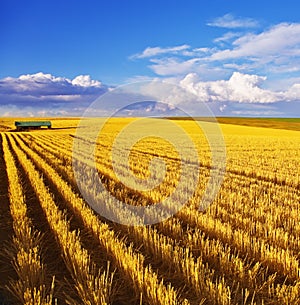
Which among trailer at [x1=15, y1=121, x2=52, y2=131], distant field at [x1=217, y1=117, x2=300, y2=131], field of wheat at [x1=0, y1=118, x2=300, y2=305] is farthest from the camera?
distant field at [x1=217, y1=117, x2=300, y2=131]

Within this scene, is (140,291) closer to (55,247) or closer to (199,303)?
(199,303)

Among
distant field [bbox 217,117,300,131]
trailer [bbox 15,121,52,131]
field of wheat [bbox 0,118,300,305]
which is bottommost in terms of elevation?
field of wheat [bbox 0,118,300,305]

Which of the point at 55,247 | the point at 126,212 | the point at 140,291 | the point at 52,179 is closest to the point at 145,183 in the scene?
the point at 52,179

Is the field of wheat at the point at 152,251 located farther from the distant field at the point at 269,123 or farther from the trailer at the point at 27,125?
the distant field at the point at 269,123

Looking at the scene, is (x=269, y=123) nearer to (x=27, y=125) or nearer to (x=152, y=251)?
(x=27, y=125)

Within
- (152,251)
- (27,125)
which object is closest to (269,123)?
(27,125)

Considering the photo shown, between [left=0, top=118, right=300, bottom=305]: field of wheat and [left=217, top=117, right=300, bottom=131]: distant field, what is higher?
[left=217, top=117, right=300, bottom=131]: distant field

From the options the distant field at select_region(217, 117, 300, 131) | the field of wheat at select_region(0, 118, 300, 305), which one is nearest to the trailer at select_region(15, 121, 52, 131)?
the distant field at select_region(217, 117, 300, 131)

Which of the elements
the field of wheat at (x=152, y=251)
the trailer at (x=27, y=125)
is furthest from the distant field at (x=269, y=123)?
the field of wheat at (x=152, y=251)

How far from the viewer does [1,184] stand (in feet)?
40.2

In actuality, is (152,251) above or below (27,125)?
below

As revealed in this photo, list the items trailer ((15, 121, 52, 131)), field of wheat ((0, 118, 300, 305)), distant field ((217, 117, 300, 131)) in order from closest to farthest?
field of wheat ((0, 118, 300, 305)) → trailer ((15, 121, 52, 131)) → distant field ((217, 117, 300, 131))

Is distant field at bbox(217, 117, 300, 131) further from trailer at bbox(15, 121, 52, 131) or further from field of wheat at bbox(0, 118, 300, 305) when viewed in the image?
field of wheat at bbox(0, 118, 300, 305)

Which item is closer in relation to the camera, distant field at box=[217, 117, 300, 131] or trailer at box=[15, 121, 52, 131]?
trailer at box=[15, 121, 52, 131]
